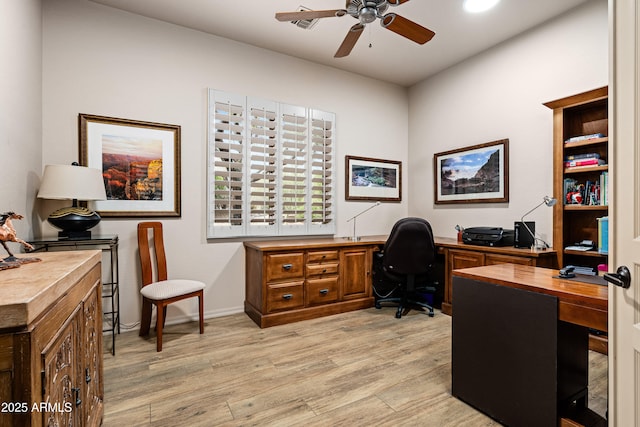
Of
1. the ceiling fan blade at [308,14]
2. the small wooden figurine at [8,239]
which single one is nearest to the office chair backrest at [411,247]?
the ceiling fan blade at [308,14]

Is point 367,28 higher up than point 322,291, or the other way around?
point 367,28

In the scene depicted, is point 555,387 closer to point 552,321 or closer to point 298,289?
point 552,321

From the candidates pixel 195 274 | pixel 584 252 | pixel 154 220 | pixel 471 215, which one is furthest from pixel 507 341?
pixel 154 220

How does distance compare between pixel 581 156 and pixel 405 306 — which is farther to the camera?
pixel 405 306

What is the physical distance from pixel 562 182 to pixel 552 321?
203 centimetres

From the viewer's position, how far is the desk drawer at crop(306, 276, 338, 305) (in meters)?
3.42

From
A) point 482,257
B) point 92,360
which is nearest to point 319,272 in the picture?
point 482,257

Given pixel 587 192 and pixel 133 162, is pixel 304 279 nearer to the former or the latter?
pixel 133 162

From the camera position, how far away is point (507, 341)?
1675 mm

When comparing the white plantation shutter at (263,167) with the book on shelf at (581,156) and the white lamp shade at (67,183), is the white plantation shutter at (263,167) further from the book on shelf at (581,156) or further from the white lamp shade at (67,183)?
the book on shelf at (581,156)

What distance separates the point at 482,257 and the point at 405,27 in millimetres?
2292

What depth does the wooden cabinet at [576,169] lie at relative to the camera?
2.81 meters

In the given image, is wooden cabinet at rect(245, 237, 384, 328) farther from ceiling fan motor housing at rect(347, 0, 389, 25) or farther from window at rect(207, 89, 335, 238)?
ceiling fan motor housing at rect(347, 0, 389, 25)

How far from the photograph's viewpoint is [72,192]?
2395mm
